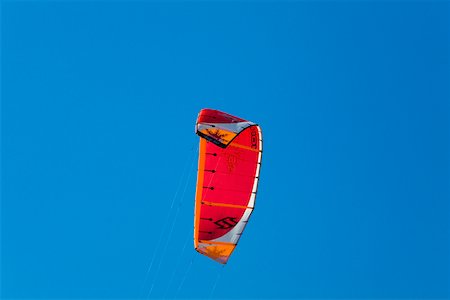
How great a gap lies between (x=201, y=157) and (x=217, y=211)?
1.91 meters

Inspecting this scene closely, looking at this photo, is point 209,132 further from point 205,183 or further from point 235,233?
point 235,233

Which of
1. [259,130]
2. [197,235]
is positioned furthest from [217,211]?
[259,130]

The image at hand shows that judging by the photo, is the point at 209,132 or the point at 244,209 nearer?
the point at 209,132

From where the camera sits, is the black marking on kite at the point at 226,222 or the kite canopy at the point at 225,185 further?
the black marking on kite at the point at 226,222

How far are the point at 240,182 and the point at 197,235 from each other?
88.4 inches

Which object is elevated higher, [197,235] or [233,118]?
[233,118]

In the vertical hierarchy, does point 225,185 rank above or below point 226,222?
above

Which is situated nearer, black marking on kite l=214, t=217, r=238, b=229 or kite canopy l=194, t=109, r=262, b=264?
kite canopy l=194, t=109, r=262, b=264

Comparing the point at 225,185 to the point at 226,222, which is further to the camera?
the point at 226,222

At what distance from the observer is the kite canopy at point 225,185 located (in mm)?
23188

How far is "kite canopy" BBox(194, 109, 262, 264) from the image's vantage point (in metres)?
23.2

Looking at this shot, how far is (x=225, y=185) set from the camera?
23859 millimetres

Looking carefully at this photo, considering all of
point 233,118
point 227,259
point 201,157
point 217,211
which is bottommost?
point 227,259

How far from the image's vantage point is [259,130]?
24.5 metres
